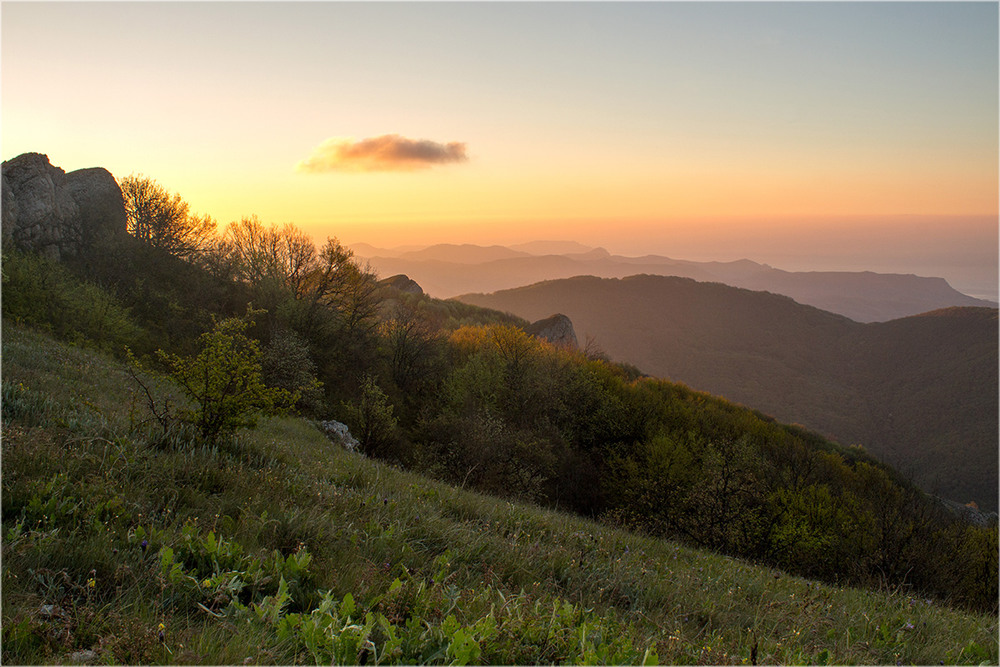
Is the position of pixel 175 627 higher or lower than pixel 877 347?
higher

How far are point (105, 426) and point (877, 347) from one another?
741 feet

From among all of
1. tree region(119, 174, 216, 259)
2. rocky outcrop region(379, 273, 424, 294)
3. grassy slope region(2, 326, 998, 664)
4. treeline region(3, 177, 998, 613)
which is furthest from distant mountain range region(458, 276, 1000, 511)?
grassy slope region(2, 326, 998, 664)

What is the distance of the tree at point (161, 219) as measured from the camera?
121 ft

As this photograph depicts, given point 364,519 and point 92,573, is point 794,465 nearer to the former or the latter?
point 364,519

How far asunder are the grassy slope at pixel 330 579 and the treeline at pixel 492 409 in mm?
14219

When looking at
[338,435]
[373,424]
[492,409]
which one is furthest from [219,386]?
[492,409]

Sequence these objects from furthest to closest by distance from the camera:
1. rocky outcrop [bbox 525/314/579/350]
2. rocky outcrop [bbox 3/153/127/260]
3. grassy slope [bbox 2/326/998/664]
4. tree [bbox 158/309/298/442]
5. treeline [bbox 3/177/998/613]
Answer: rocky outcrop [bbox 525/314/579/350], rocky outcrop [bbox 3/153/127/260], treeline [bbox 3/177/998/613], tree [bbox 158/309/298/442], grassy slope [bbox 2/326/998/664]

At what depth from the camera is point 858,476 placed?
1687 inches

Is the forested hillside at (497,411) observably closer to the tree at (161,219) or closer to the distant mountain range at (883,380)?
the tree at (161,219)

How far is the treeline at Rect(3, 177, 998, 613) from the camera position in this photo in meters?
23.6

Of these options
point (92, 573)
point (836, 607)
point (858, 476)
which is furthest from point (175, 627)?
point (858, 476)

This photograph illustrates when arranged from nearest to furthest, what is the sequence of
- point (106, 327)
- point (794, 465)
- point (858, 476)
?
point (106, 327) → point (794, 465) → point (858, 476)

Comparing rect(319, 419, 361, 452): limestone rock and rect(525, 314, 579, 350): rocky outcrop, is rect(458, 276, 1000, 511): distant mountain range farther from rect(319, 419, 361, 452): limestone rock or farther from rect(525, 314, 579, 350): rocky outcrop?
rect(319, 419, 361, 452): limestone rock

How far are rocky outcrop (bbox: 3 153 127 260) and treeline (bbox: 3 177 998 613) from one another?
169 centimetres
